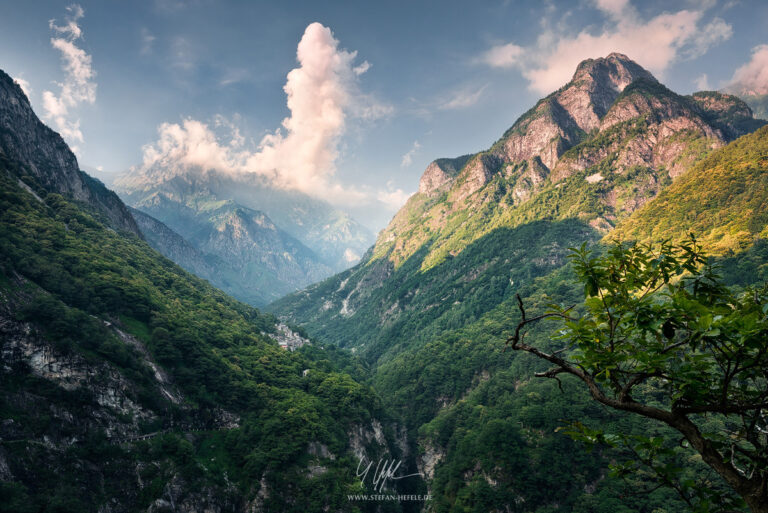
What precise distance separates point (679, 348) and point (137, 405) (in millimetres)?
56878

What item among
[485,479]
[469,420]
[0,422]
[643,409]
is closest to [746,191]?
[469,420]

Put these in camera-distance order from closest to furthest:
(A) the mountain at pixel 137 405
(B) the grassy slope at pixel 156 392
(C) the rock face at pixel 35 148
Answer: (A) the mountain at pixel 137 405 → (B) the grassy slope at pixel 156 392 → (C) the rock face at pixel 35 148

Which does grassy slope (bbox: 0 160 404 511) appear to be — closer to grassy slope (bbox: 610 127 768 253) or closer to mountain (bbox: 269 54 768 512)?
mountain (bbox: 269 54 768 512)

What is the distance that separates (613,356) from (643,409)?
1187 mm

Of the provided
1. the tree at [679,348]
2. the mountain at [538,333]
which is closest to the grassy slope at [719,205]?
the mountain at [538,333]

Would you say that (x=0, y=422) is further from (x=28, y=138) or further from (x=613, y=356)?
(x=28, y=138)

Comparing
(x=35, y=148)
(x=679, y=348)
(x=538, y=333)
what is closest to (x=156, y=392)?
(x=679, y=348)

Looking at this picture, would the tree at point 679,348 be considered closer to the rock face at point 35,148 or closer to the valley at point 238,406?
the valley at point 238,406

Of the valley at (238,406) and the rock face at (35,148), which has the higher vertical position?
the rock face at (35,148)

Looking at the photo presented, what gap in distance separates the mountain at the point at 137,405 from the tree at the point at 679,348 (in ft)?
153

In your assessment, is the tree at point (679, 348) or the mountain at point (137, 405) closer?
the tree at point (679, 348)

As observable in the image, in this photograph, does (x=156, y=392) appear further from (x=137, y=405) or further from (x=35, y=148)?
(x=35, y=148)

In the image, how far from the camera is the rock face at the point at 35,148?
100812mm

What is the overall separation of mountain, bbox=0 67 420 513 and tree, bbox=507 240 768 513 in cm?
4666
